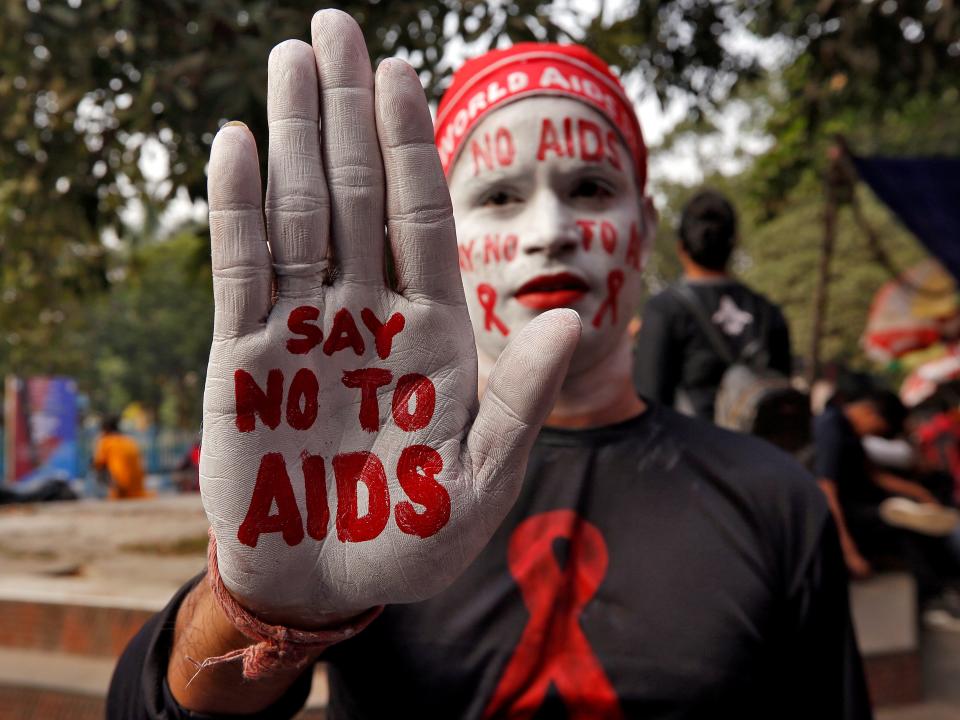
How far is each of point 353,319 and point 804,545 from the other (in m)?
0.84

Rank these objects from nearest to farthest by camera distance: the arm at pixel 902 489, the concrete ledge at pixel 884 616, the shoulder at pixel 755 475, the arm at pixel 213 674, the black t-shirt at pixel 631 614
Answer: the arm at pixel 213 674
the black t-shirt at pixel 631 614
the shoulder at pixel 755 475
the concrete ledge at pixel 884 616
the arm at pixel 902 489

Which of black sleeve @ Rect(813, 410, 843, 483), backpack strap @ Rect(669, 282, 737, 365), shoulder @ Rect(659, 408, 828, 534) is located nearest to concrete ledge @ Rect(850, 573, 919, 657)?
black sleeve @ Rect(813, 410, 843, 483)

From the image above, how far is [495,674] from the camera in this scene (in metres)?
1.43

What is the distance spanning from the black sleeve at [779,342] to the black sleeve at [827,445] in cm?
210

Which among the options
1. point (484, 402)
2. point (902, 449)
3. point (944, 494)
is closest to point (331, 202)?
point (484, 402)

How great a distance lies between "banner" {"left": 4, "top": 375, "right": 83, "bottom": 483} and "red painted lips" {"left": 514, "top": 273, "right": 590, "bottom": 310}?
14377mm

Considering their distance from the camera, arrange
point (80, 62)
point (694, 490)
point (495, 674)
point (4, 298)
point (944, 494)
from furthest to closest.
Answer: point (944, 494) → point (4, 298) → point (80, 62) → point (694, 490) → point (495, 674)

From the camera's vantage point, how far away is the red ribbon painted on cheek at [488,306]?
1.76 metres

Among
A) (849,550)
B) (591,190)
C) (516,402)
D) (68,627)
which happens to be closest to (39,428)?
(68,627)

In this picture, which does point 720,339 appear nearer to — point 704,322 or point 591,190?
point 704,322

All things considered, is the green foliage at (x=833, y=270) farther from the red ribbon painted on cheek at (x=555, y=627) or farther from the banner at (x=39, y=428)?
the red ribbon painted on cheek at (x=555, y=627)

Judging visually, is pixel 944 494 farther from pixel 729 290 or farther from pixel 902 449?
pixel 729 290

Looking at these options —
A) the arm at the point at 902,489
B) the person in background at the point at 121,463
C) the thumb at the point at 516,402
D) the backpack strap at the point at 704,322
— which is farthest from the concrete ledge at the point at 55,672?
the person in background at the point at 121,463

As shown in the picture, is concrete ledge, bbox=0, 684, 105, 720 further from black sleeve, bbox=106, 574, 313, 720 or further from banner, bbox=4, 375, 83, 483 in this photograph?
banner, bbox=4, 375, 83, 483
